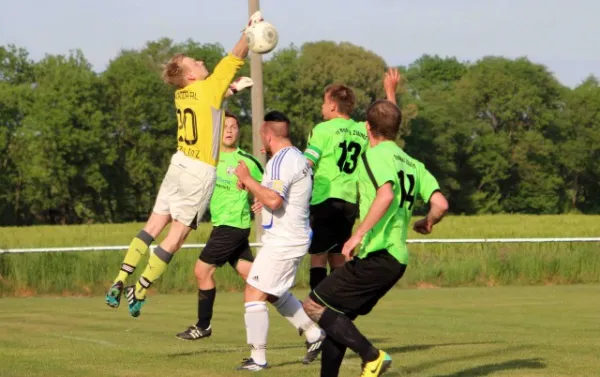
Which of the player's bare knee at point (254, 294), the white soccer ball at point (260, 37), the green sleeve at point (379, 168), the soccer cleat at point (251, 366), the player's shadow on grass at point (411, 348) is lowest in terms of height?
the player's shadow on grass at point (411, 348)

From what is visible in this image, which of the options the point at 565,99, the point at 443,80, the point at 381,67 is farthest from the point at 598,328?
the point at 443,80

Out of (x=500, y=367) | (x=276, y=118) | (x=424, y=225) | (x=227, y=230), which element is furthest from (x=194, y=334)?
(x=424, y=225)

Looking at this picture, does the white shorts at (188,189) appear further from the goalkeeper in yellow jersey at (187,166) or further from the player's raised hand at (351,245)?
the player's raised hand at (351,245)

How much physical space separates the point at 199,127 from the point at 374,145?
2423 millimetres

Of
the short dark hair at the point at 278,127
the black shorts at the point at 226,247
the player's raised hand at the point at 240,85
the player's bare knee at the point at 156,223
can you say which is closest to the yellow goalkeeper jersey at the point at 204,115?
the player's raised hand at the point at 240,85

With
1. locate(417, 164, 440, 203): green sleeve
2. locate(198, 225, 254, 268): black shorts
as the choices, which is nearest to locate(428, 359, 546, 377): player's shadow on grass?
locate(417, 164, 440, 203): green sleeve

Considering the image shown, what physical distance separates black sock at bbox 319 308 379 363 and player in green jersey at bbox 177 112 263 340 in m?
3.73

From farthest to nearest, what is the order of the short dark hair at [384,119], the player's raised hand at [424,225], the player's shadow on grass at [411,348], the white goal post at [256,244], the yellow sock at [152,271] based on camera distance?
the white goal post at [256,244] → the player's shadow on grass at [411,348] → the yellow sock at [152,271] → the player's raised hand at [424,225] → the short dark hair at [384,119]

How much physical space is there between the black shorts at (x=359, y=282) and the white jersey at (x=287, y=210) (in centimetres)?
91

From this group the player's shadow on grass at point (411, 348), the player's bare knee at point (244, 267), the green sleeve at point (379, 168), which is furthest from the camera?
the player's bare knee at point (244, 267)

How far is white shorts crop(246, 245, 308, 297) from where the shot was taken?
8.70 m

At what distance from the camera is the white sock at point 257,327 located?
8969mm

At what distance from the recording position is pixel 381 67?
266 feet

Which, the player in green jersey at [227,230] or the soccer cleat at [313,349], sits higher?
the player in green jersey at [227,230]
